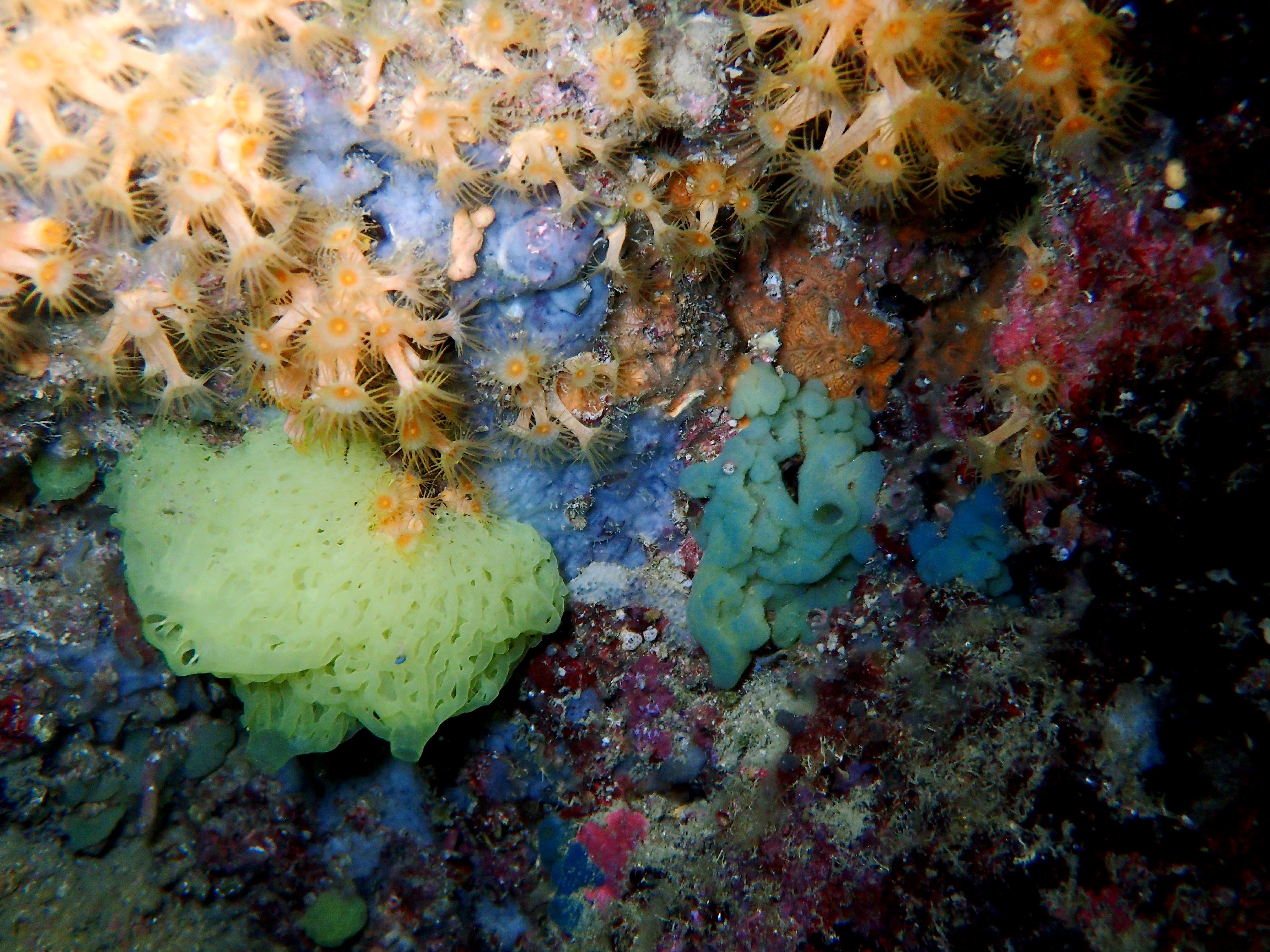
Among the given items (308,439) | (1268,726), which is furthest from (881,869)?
(308,439)

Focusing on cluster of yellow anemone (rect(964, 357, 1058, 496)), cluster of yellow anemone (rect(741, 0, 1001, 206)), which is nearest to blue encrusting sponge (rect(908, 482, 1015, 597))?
cluster of yellow anemone (rect(964, 357, 1058, 496))

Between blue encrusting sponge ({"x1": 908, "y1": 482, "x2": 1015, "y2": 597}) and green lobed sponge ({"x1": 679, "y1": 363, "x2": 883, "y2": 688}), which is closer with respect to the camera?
blue encrusting sponge ({"x1": 908, "y1": 482, "x2": 1015, "y2": 597})

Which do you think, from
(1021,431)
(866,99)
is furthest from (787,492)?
(866,99)

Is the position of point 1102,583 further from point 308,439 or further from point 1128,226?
point 308,439

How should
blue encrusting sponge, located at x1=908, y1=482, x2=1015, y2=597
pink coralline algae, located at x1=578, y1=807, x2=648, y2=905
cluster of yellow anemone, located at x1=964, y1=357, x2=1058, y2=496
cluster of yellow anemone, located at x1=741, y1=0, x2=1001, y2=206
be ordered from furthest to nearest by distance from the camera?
pink coralline algae, located at x1=578, y1=807, x2=648, y2=905
blue encrusting sponge, located at x1=908, y1=482, x2=1015, y2=597
cluster of yellow anemone, located at x1=964, y1=357, x2=1058, y2=496
cluster of yellow anemone, located at x1=741, y1=0, x2=1001, y2=206

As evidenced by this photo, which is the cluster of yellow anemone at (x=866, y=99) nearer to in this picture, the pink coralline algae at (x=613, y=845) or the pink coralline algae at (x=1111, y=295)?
the pink coralline algae at (x=1111, y=295)

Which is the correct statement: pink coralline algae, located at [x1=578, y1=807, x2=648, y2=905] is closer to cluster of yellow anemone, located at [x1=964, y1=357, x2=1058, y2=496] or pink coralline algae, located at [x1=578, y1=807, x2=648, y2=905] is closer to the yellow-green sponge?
the yellow-green sponge
